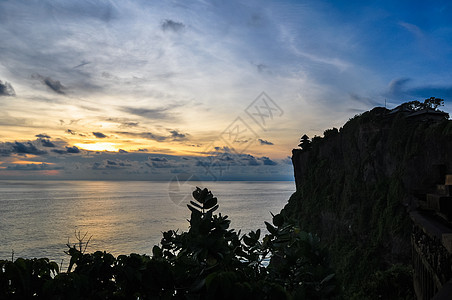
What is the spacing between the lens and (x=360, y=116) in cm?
4756

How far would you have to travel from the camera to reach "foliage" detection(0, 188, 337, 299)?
102 inches

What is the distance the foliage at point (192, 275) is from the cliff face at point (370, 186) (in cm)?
3084

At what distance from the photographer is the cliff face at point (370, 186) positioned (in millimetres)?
35750

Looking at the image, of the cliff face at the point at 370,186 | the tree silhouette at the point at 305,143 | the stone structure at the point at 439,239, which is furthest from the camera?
the tree silhouette at the point at 305,143

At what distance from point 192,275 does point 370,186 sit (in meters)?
46.1

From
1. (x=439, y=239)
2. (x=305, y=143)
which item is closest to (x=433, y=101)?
(x=305, y=143)

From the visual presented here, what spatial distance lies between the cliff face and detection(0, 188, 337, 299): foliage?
30.8 m

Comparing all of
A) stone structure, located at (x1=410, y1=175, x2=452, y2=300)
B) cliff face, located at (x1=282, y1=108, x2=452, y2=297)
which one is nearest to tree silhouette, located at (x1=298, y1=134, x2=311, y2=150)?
cliff face, located at (x1=282, y1=108, x2=452, y2=297)

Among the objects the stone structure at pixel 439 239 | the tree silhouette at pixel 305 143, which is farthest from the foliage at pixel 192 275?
the tree silhouette at pixel 305 143

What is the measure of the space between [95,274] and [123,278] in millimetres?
280

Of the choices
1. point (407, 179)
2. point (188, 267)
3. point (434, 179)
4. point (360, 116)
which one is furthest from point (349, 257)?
point (188, 267)

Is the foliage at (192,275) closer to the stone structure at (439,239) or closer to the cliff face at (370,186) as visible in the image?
the stone structure at (439,239)

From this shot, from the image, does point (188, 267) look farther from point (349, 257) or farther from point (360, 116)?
point (360, 116)

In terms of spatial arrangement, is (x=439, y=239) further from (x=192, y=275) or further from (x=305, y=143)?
(x=305, y=143)
